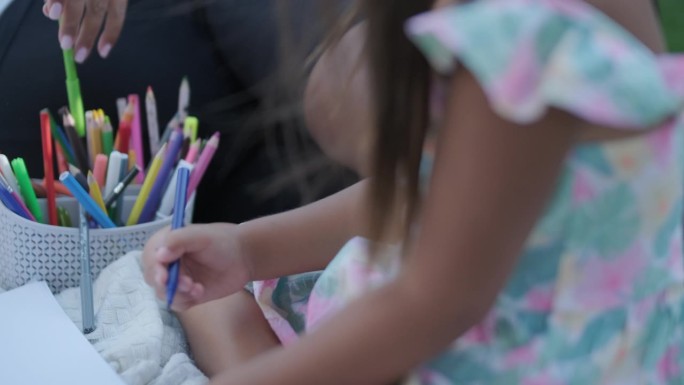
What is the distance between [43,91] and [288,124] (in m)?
0.25

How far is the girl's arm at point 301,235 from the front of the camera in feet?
2.11

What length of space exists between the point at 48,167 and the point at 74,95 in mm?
69

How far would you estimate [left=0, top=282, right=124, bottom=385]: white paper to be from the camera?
0.62 m

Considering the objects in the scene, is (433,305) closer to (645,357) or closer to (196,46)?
(645,357)

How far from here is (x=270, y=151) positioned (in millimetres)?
880

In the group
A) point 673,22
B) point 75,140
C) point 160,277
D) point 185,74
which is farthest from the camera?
point 185,74

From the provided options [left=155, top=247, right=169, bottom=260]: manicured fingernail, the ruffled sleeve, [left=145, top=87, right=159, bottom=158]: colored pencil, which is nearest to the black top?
[left=145, top=87, right=159, bottom=158]: colored pencil

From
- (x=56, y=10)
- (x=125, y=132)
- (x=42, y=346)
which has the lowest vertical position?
(x=42, y=346)

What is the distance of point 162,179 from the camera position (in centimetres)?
79

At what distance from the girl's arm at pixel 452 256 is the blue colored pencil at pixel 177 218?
3.3 inches

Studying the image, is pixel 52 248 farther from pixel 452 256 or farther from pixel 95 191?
pixel 452 256

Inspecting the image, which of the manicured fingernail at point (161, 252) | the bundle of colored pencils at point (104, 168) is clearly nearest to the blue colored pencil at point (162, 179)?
the bundle of colored pencils at point (104, 168)

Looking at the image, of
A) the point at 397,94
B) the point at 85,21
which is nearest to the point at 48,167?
the point at 85,21

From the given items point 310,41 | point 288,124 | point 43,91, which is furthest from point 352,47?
point 43,91
